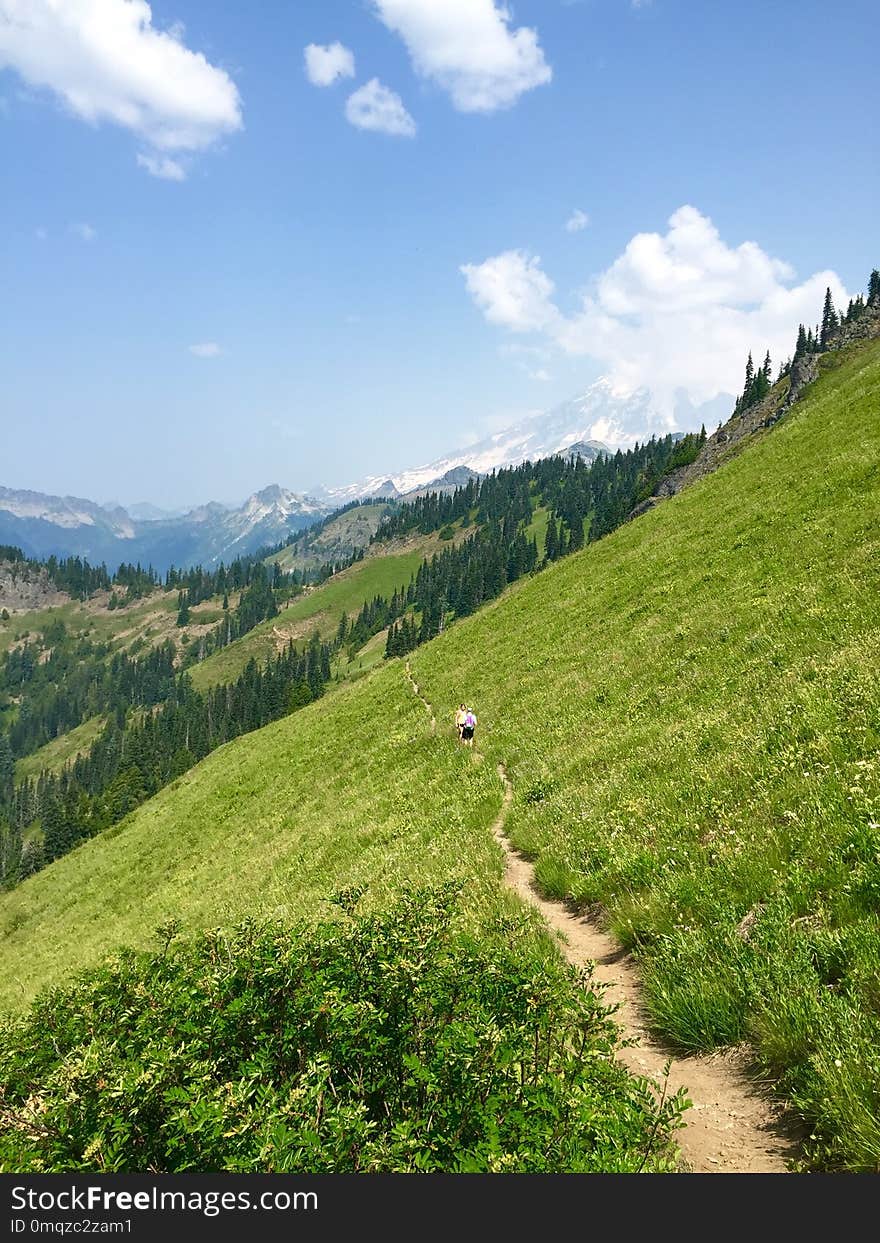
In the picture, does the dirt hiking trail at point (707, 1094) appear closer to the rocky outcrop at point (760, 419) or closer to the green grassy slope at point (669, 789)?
the green grassy slope at point (669, 789)

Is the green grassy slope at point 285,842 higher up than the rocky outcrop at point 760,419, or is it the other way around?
the rocky outcrop at point 760,419

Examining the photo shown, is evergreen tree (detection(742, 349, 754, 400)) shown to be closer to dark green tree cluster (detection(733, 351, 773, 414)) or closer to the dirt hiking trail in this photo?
dark green tree cluster (detection(733, 351, 773, 414))

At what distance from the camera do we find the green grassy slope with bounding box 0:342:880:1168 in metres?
6.34

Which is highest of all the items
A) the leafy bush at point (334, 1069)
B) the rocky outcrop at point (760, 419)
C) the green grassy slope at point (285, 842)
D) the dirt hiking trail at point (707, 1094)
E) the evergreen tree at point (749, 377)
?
the evergreen tree at point (749, 377)

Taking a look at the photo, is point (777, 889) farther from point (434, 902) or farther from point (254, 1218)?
point (254, 1218)

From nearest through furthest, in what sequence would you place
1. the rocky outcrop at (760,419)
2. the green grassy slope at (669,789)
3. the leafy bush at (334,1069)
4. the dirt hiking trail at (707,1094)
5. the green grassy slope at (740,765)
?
the leafy bush at (334,1069)
the dirt hiking trail at (707,1094)
the green grassy slope at (740,765)
the green grassy slope at (669,789)
the rocky outcrop at (760,419)

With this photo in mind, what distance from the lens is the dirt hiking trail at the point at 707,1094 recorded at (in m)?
4.79

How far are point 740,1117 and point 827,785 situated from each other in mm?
5086

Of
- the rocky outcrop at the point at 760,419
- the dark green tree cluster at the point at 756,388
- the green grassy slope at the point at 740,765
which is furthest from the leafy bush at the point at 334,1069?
the dark green tree cluster at the point at 756,388

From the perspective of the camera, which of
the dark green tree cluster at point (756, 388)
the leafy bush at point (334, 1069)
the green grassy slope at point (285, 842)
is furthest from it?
the dark green tree cluster at point (756, 388)

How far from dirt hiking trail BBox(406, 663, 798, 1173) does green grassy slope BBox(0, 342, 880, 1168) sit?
302 mm

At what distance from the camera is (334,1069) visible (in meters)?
4.73

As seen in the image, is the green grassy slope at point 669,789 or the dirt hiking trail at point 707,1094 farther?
the green grassy slope at point 669,789

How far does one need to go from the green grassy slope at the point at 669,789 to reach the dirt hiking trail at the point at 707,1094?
0.30 metres
